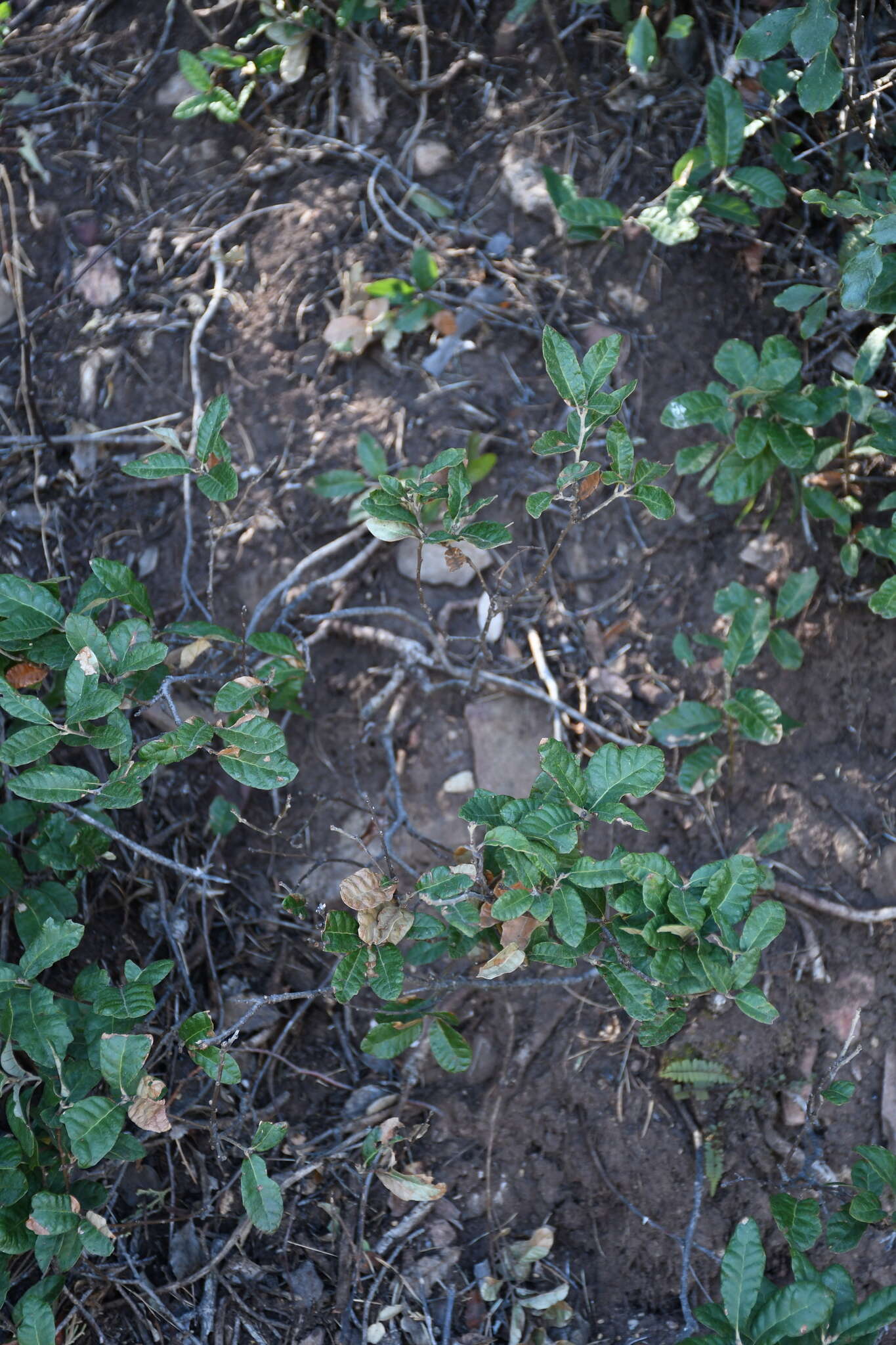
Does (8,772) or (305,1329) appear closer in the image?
(305,1329)

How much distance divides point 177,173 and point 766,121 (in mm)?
1584

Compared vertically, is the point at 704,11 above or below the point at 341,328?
above

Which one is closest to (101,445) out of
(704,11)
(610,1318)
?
(704,11)

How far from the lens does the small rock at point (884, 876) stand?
2141mm

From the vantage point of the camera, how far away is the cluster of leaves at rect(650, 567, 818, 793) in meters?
2.15

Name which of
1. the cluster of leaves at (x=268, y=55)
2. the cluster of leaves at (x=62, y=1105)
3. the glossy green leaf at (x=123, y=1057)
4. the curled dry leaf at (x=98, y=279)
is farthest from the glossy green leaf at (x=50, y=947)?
the cluster of leaves at (x=268, y=55)

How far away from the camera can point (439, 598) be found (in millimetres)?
2438

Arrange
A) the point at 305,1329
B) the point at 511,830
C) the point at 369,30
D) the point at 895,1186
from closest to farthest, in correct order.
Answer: the point at 511,830
the point at 895,1186
the point at 305,1329
the point at 369,30

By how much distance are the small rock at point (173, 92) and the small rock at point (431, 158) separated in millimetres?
720

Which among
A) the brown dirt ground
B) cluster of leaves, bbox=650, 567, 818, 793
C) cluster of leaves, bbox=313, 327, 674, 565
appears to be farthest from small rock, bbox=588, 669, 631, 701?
cluster of leaves, bbox=313, 327, 674, 565

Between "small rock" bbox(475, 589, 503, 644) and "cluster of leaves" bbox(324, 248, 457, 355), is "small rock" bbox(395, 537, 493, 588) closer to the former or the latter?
"small rock" bbox(475, 589, 503, 644)

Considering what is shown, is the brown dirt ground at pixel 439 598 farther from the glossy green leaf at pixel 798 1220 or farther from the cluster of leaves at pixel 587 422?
the cluster of leaves at pixel 587 422

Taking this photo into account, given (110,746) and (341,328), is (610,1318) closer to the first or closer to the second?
(110,746)

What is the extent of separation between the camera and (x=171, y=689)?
7.55 ft
